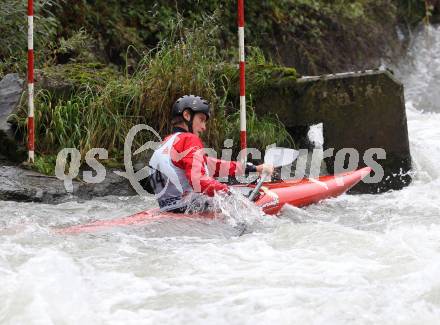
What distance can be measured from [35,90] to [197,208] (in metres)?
2.41

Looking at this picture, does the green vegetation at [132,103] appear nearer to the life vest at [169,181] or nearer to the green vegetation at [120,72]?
the green vegetation at [120,72]

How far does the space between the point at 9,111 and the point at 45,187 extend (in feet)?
3.02

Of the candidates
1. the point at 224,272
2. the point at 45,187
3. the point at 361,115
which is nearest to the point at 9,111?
the point at 45,187

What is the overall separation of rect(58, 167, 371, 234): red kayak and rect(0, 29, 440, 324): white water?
13 centimetres

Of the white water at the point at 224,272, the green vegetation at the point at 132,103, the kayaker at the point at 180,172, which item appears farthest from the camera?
the green vegetation at the point at 132,103

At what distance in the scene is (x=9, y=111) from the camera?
6.36m

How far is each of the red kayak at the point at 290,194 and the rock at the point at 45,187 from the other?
3.99 feet

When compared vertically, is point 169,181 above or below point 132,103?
below

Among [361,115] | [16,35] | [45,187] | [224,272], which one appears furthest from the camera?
[16,35]

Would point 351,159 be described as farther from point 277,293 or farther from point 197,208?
point 277,293

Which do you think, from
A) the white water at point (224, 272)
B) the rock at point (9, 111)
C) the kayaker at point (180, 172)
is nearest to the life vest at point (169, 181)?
the kayaker at point (180, 172)

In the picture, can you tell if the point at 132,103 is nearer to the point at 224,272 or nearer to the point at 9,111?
the point at 9,111

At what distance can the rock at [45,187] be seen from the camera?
5.64 metres

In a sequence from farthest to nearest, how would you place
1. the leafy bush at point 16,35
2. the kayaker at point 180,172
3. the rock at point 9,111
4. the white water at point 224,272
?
the leafy bush at point 16,35, the rock at point 9,111, the kayaker at point 180,172, the white water at point 224,272
